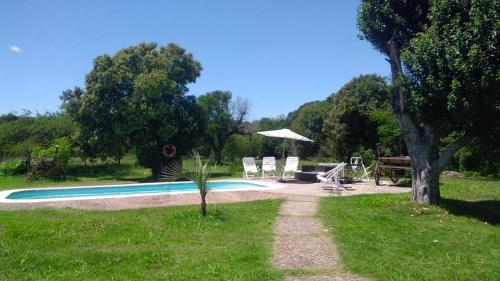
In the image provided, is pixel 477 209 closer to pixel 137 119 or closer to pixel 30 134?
pixel 137 119

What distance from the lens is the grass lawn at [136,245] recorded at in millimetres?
5160

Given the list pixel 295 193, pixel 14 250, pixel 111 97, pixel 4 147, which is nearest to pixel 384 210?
pixel 295 193

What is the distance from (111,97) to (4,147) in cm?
1097

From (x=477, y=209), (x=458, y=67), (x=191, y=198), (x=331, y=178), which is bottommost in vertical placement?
(x=477, y=209)

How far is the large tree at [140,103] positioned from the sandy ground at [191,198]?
872 centimetres

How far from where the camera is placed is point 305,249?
6.26m

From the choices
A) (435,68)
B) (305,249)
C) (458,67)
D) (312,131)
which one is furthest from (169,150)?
(312,131)

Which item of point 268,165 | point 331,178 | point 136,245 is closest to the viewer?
point 136,245

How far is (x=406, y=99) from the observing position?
9.77 metres

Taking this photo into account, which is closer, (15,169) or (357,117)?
(15,169)

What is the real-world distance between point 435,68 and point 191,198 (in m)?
6.70

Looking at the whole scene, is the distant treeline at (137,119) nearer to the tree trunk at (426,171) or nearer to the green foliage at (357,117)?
the green foliage at (357,117)

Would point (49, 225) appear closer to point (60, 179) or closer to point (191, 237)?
point (191, 237)

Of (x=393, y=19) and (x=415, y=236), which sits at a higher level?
(x=393, y=19)
